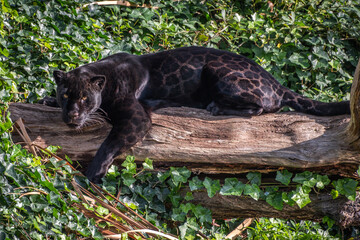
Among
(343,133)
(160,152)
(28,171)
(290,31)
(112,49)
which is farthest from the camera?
(290,31)

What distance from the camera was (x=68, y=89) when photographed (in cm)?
433

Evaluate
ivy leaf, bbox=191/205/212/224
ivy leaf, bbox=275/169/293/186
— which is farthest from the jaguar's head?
ivy leaf, bbox=275/169/293/186

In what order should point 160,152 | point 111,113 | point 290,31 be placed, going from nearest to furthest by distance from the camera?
1. point 160,152
2. point 111,113
3. point 290,31

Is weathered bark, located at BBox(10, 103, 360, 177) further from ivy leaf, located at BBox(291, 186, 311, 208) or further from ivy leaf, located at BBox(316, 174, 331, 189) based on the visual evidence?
ivy leaf, located at BBox(291, 186, 311, 208)

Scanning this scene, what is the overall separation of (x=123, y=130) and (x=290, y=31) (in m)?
3.85

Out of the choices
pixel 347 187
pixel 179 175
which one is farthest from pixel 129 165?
pixel 347 187

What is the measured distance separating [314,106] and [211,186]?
4.38 feet

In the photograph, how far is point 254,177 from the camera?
13.8ft

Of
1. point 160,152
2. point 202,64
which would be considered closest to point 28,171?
point 160,152

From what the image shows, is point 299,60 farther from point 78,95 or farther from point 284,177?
point 78,95

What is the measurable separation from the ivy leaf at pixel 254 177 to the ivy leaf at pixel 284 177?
17cm

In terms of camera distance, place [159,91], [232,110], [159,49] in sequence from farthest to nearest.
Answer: [159,49]
[159,91]
[232,110]

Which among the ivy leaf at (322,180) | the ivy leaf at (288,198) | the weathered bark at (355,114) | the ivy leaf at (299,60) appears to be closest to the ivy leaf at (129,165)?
the ivy leaf at (288,198)

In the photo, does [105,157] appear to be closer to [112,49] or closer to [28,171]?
[28,171]
